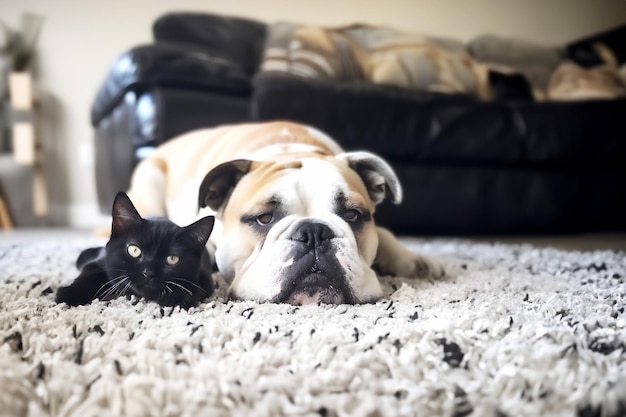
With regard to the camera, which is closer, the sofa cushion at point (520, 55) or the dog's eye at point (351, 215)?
the dog's eye at point (351, 215)

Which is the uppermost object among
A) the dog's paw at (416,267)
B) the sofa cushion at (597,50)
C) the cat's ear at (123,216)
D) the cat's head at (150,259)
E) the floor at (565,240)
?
the sofa cushion at (597,50)

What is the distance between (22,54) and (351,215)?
2.88m

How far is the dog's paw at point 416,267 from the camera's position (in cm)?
127

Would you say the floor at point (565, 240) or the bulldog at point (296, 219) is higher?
the bulldog at point (296, 219)

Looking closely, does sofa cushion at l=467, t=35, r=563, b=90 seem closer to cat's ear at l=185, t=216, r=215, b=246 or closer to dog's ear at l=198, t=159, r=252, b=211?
dog's ear at l=198, t=159, r=252, b=211

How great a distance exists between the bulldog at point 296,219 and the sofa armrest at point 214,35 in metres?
1.64

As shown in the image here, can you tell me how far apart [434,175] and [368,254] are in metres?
1.20

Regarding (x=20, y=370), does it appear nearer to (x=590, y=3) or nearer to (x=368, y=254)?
(x=368, y=254)

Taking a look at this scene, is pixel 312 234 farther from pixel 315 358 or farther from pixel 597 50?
pixel 597 50

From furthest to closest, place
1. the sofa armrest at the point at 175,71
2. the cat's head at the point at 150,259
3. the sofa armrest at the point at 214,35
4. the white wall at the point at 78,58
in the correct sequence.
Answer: the white wall at the point at 78,58, the sofa armrest at the point at 214,35, the sofa armrest at the point at 175,71, the cat's head at the point at 150,259

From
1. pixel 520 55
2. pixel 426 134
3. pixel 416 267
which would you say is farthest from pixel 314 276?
pixel 520 55

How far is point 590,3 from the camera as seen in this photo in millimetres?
4113

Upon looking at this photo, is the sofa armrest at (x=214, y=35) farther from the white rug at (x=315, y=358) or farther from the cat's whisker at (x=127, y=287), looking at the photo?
the white rug at (x=315, y=358)

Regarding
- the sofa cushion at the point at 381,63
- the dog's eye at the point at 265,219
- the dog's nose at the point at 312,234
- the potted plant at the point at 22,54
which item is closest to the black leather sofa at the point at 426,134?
the sofa cushion at the point at 381,63
